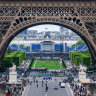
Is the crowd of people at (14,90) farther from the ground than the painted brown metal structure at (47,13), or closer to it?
closer to it

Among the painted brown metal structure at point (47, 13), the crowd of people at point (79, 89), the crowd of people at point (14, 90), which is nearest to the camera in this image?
the crowd of people at point (79, 89)

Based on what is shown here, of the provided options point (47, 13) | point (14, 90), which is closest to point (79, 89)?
point (14, 90)

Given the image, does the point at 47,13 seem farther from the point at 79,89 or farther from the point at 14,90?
the point at 14,90

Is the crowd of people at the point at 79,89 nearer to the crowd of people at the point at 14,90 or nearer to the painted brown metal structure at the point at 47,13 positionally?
the painted brown metal structure at the point at 47,13

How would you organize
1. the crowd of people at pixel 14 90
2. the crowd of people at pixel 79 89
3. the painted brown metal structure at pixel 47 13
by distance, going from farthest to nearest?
1. the painted brown metal structure at pixel 47 13
2. the crowd of people at pixel 14 90
3. the crowd of people at pixel 79 89

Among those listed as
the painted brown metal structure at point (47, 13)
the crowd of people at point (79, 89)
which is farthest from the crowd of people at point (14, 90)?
the crowd of people at point (79, 89)

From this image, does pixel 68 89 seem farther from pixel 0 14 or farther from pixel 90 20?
pixel 0 14

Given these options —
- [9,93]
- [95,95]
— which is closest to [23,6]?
[9,93]

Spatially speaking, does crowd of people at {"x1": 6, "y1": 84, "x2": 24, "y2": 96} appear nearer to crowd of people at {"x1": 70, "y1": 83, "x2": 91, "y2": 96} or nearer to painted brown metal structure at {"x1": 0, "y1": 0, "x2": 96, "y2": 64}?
painted brown metal structure at {"x1": 0, "y1": 0, "x2": 96, "y2": 64}

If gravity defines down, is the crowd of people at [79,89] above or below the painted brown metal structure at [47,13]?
below

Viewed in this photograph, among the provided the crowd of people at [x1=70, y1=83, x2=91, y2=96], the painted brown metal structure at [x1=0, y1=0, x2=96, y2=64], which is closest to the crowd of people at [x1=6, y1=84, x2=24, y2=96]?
the painted brown metal structure at [x1=0, y1=0, x2=96, y2=64]

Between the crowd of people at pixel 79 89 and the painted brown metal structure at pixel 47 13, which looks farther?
the painted brown metal structure at pixel 47 13
